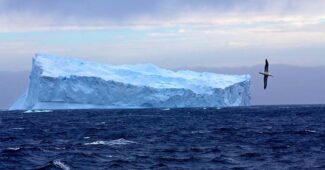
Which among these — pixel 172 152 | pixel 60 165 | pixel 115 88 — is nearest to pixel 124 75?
pixel 115 88

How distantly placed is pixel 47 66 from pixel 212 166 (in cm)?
7144

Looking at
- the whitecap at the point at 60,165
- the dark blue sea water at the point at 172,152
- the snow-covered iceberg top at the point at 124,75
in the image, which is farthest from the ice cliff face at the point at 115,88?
the whitecap at the point at 60,165

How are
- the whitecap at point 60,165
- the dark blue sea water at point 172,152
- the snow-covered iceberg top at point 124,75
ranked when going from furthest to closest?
1. the snow-covered iceberg top at point 124,75
2. the dark blue sea water at point 172,152
3. the whitecap at point 60,165

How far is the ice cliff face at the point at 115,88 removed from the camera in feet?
282

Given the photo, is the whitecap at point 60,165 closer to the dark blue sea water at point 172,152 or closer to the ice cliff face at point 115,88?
the dark blue sea water at point 172,152

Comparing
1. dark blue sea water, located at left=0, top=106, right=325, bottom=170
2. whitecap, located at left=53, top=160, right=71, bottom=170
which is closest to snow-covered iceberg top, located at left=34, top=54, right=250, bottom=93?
dark blue sea water, located at left=0, top=106, right=325, bottom=170

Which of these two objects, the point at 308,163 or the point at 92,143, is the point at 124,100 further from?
the point at 308,163

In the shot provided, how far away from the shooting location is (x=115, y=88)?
3438 inches

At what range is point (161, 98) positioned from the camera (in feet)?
290

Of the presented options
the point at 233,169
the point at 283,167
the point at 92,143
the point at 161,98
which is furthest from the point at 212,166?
the point at 161,98

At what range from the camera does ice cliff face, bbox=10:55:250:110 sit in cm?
8588

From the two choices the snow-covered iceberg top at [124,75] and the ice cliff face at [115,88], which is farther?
the snow-covered iceberg top at [124,75]

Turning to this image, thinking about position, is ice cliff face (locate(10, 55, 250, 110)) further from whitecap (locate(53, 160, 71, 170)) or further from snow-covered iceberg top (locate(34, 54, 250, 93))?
whitecap (locate(53, 160, 71, 170))

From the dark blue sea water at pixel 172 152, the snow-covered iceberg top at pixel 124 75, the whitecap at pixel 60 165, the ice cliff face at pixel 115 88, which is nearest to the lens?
the whitecap at pixel 60 165
